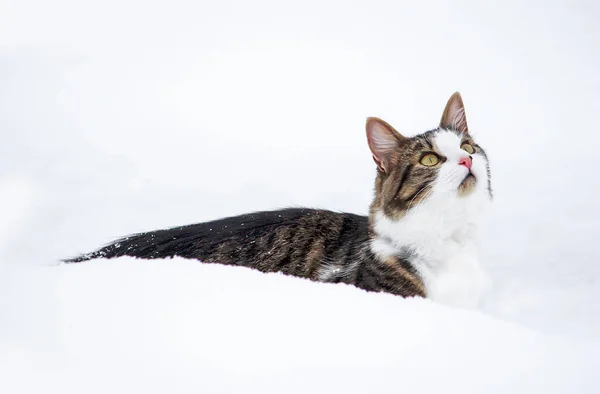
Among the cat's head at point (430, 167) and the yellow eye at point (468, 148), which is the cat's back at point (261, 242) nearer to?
the cat's head at point (430, 167)

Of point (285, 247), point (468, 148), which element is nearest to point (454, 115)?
point (468, 148)

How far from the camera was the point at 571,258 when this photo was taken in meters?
4.48

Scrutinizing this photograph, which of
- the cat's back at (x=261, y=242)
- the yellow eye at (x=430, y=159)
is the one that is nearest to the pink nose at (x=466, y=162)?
the yellow eye at (x=430, y=159)

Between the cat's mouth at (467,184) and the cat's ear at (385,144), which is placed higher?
the cat's ear at (385,144)

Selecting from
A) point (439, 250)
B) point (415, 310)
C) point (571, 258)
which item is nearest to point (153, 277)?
point (415, 310)

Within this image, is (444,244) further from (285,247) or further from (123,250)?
(123,250)

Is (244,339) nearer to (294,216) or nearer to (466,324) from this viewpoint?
(466,324)

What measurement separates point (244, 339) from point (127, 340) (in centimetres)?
36

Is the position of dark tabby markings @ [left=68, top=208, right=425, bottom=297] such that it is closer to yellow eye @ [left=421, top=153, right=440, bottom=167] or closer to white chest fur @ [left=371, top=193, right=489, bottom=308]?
white chest fur @ [left=371, top=193, right=489, bottom=308]

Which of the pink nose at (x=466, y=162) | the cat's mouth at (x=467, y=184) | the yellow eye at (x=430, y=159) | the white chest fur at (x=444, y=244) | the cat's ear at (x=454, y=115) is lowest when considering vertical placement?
the white chest fur at (x=444, y=244)

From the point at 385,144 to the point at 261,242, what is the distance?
0.76m

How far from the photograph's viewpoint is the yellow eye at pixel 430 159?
3453mm

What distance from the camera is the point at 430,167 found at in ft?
11.2

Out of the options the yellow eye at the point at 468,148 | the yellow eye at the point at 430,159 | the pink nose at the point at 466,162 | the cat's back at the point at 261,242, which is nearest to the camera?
the pink nose at the point at 466,162
